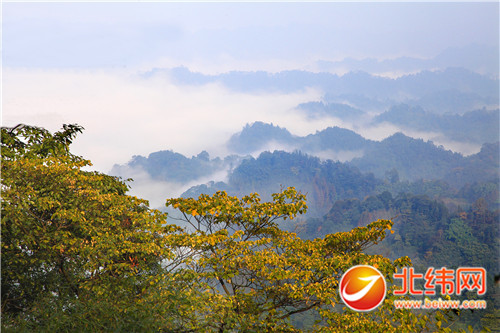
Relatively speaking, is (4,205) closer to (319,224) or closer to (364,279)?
(364,279)

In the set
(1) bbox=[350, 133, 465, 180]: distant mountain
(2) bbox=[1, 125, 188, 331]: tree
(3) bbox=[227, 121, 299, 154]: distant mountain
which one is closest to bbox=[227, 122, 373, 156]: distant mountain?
(3) bbox=[227, 121, 299, 154]: distant mountain

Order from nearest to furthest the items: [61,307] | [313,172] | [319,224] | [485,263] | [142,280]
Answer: [61,307], [142,280], [485,263], [319,224], [313,172]

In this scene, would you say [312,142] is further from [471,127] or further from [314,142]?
[471,127]

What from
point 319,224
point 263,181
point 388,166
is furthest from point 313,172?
point 319,224

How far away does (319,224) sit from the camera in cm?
10269

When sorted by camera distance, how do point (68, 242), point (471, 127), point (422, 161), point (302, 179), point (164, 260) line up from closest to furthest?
point (68, 242) < point (164, 260) < point (302, 179) < point (422, 161) < point (471, 127)

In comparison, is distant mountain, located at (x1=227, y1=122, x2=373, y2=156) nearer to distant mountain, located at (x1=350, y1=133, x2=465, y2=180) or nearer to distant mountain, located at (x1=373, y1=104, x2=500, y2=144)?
distant mountain, located at (x1=350, y1=133, x2=465, y2=180)

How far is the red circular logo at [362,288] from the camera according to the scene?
7844mm

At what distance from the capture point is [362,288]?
805 centimetres

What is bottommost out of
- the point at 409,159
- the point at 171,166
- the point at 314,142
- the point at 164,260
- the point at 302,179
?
the point at 164,260

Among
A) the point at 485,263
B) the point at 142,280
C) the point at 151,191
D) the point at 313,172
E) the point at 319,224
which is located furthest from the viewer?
the point at 151,191

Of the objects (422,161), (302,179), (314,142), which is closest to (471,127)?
(422,161)

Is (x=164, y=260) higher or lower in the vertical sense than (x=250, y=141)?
lower

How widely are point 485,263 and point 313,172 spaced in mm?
77912
